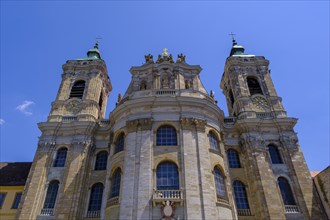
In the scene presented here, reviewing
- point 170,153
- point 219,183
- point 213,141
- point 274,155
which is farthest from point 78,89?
point 274,155

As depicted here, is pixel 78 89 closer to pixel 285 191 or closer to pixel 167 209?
pixel 167 209

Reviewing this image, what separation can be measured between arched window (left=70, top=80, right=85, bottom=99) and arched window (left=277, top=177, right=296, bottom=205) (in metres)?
21.5

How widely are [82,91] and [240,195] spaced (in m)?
19.4

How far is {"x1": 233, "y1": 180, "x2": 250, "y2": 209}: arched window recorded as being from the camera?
21.2 m

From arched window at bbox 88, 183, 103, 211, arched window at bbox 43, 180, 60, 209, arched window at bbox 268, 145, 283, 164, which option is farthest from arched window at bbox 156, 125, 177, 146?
arched window at bbox 43, 180, 60, 209

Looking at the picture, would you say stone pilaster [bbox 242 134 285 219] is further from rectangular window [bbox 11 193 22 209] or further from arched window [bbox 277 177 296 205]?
rectangular window [bbox 11 193 22 209]

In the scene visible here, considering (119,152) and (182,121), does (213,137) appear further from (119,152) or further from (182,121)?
(119,152)

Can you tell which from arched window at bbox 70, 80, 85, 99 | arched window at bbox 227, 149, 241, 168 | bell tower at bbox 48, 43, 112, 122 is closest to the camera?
arched window at bbox 227, 149, 241, 168

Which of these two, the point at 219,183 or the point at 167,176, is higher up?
the point at 167,176

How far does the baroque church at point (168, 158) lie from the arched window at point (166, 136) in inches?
3.2

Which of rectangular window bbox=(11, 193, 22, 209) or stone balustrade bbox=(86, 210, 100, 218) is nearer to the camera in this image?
stone balustrade bbox=(86, 210, 100, 218)

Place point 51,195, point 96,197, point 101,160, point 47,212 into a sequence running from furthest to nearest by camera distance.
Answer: point 101,160 → point 96,197 → point 51,195 → point 47,212

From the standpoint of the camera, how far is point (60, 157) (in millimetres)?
23688

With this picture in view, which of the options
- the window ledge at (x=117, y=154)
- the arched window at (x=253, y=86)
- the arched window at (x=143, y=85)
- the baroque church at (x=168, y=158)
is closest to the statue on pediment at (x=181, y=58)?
the baroque church at (x=168, y=158)
